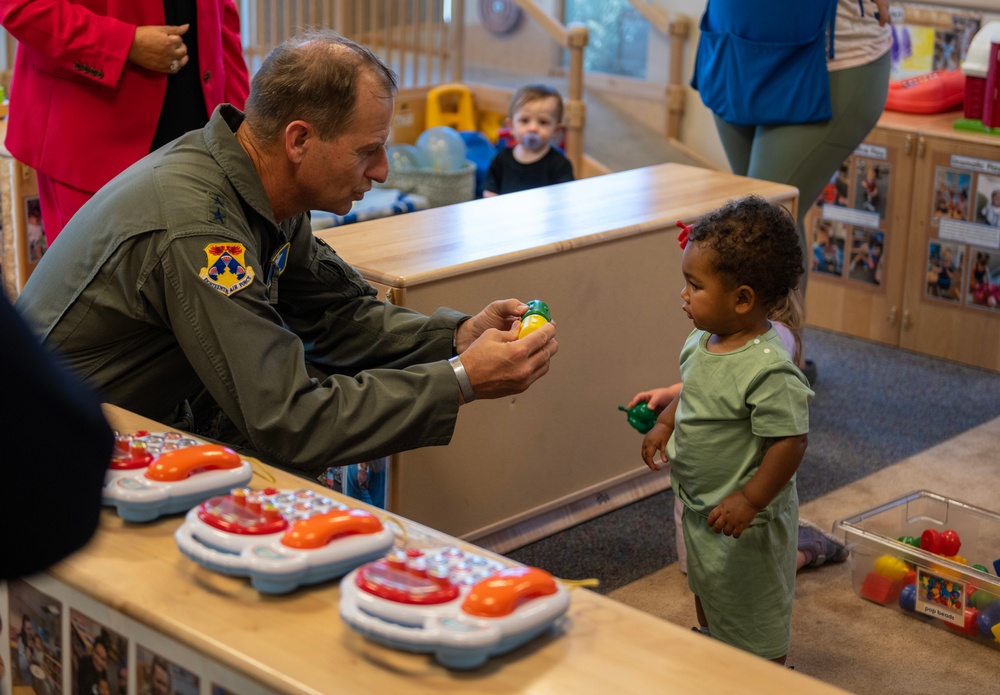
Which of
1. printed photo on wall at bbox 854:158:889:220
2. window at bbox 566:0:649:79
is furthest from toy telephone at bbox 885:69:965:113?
window at bbox 566:0:649:79

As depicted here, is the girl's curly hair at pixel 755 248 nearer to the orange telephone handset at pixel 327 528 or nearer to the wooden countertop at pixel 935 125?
the orange telephone handset at pixel 327 528

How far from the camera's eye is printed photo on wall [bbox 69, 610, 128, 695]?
1231 mm

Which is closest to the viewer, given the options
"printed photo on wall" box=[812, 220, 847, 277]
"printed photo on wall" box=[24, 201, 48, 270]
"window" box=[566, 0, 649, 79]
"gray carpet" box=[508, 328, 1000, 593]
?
"gray carpet" box=[508, 328, 1000, 593]

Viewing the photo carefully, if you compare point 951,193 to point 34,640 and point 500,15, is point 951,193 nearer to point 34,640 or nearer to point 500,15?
point 34,640

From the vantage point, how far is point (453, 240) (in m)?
2.55

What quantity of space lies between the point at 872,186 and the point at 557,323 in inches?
75.5

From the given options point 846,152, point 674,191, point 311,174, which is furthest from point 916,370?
point 311,174

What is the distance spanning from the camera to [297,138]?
1821 millimetres

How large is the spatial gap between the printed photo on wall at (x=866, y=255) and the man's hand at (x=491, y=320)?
2.38 meters

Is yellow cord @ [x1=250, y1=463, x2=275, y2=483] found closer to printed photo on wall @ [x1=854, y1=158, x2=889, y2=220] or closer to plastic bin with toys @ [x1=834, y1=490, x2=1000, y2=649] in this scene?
plastic bin with toys @ [x1=834, y1=490, x2=1000, y2=649]

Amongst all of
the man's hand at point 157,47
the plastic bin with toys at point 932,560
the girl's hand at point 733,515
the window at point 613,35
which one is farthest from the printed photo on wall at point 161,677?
the window at point 613,35

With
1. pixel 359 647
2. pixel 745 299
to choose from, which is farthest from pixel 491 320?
pixel 359 647

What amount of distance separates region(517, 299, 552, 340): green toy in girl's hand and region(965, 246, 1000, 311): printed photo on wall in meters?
2.38

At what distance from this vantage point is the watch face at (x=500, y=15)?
6793mm
